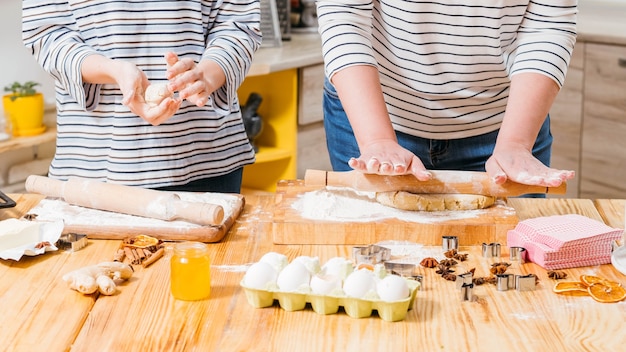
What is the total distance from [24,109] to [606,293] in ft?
6.61

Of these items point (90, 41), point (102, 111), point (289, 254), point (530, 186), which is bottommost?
point (289, 254)

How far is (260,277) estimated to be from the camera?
126cm

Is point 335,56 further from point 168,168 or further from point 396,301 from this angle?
point 396,301

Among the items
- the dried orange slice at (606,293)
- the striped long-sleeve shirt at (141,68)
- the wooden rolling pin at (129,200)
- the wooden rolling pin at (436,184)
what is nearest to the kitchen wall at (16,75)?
the striped long-sleeve shirt at (141,68)

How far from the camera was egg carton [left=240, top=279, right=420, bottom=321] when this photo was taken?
4.01 feet

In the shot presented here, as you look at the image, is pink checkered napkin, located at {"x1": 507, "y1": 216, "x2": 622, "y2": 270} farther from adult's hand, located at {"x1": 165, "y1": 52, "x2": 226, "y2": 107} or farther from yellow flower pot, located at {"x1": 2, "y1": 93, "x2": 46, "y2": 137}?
yellow flower pot, located at {"x1": 2, "y1": 93, "x2": 46, "y2": 137}

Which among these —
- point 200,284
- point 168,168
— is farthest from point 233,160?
point 200,284

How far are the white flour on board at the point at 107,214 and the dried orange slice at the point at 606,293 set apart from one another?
64 cm

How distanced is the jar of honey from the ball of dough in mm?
380

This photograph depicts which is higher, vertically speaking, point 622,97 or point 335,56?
point 622,97

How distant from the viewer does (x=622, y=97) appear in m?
3.35

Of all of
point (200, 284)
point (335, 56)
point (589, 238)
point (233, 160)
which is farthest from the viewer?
point (233, 160)

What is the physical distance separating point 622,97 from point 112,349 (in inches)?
105

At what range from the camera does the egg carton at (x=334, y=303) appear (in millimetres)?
1223
